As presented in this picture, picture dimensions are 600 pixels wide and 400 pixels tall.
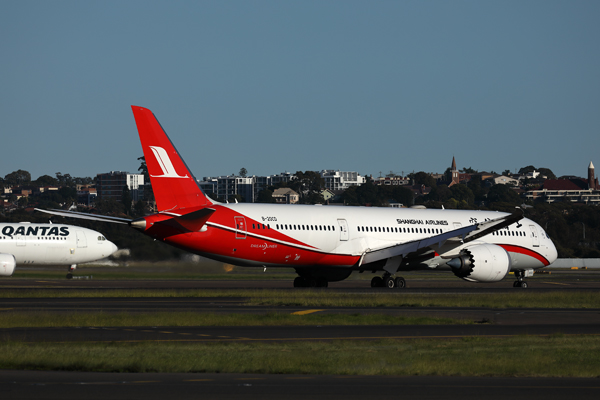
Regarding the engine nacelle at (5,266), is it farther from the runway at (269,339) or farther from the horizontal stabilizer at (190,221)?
the runway at (269,339)

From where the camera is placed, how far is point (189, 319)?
833 inches

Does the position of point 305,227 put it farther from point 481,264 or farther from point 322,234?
point 481,264

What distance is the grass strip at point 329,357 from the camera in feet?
43.4

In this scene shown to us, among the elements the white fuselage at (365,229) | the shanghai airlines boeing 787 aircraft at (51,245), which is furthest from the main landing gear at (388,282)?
the shanghai airlines boeing 787 aircraft at (51,245)

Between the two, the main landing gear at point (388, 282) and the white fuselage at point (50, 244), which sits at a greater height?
the white fuselage at point (50, 244)

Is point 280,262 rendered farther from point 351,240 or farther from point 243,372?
point 243,372

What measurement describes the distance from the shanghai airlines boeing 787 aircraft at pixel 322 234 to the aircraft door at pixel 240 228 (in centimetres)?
4

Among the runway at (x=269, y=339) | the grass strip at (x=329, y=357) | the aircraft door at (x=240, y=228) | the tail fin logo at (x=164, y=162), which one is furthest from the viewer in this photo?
the aircraft door at (x=240, y=228)

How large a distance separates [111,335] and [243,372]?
19.4 ft

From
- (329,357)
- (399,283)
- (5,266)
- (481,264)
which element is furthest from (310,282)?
(329,357)

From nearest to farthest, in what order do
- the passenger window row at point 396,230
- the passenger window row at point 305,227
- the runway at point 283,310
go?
the runway at point 283,310 → the passenger window row at point 305,227 → the passenger window row at point 396,230

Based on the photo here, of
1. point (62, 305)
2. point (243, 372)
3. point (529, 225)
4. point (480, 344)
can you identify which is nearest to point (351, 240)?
point (529, 225)

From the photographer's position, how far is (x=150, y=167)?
113 ft

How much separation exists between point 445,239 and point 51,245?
93.0 feet
